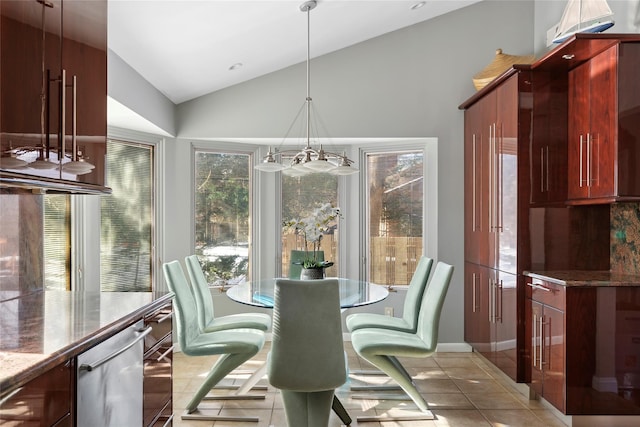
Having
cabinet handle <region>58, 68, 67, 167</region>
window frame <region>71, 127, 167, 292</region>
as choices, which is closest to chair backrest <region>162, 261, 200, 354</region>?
window frame <region>71, 127, 167, 292</region>

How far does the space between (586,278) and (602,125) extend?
37.1 inches

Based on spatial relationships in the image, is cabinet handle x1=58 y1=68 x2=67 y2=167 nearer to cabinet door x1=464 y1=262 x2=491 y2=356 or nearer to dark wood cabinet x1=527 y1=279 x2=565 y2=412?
dark wood cabinet x1=527 y1=279 x2=565 y2=412

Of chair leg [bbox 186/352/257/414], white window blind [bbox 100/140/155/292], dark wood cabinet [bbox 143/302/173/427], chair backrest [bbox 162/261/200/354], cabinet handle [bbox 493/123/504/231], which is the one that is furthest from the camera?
white window blind [bbox 100/140/155/292]

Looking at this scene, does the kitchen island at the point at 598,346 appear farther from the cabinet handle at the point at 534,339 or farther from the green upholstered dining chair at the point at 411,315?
the green upholstered dining chair at the point at 411,315

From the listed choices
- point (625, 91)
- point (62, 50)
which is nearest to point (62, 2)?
point (62, 50)

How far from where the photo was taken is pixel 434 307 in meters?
3.18

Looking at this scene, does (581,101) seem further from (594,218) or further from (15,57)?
(15,57)

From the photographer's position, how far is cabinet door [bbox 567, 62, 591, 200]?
3.14m

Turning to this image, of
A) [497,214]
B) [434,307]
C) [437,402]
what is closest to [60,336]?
[434,307]

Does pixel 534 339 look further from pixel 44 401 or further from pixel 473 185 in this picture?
pixel 44 401

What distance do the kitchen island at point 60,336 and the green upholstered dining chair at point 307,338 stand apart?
1.82 feet

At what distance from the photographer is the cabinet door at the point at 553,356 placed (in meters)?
2.85

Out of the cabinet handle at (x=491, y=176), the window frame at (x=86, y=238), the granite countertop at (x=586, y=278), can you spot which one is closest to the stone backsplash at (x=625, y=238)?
the granite countertop at (x=586, y=278)

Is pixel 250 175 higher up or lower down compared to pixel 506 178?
higher up
